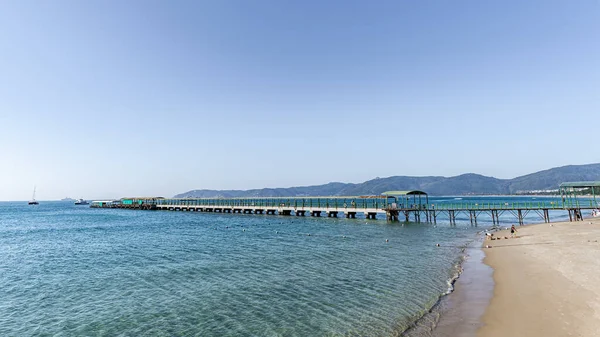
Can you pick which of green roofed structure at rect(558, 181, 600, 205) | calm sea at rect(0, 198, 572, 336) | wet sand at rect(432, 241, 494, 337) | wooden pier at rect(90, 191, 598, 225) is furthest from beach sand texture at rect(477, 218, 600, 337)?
wooden pier at rect(90, 191, 598, 225)

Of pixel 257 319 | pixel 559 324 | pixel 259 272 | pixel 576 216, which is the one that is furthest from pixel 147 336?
pixel 576 216

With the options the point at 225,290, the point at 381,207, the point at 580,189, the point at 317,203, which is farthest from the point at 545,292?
the point at 317,203

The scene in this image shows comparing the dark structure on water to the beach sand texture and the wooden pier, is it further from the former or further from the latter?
the beach sand texture

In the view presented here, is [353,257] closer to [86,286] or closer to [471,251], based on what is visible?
[471,251]

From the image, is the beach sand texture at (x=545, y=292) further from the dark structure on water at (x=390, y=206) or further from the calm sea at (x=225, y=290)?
the dark structure on water at (x=390, y=206)

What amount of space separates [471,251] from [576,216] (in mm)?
33687

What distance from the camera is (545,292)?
1365 centimetres

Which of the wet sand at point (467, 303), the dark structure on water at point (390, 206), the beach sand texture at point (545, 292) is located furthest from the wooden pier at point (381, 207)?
the wet sand at point (467, 303)

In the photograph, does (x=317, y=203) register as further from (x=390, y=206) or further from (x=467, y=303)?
(x=467, y=303)

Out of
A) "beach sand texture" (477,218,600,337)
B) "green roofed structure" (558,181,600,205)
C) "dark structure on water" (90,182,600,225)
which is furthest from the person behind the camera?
"dark structure on water" (90,182,600,225)

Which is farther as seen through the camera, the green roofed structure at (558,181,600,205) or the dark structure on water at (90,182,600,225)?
the dark structure on water at (90,182,600,225)

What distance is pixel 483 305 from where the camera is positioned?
12891 mm

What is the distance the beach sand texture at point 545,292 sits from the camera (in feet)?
33.4

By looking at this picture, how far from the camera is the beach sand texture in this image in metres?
10.2
